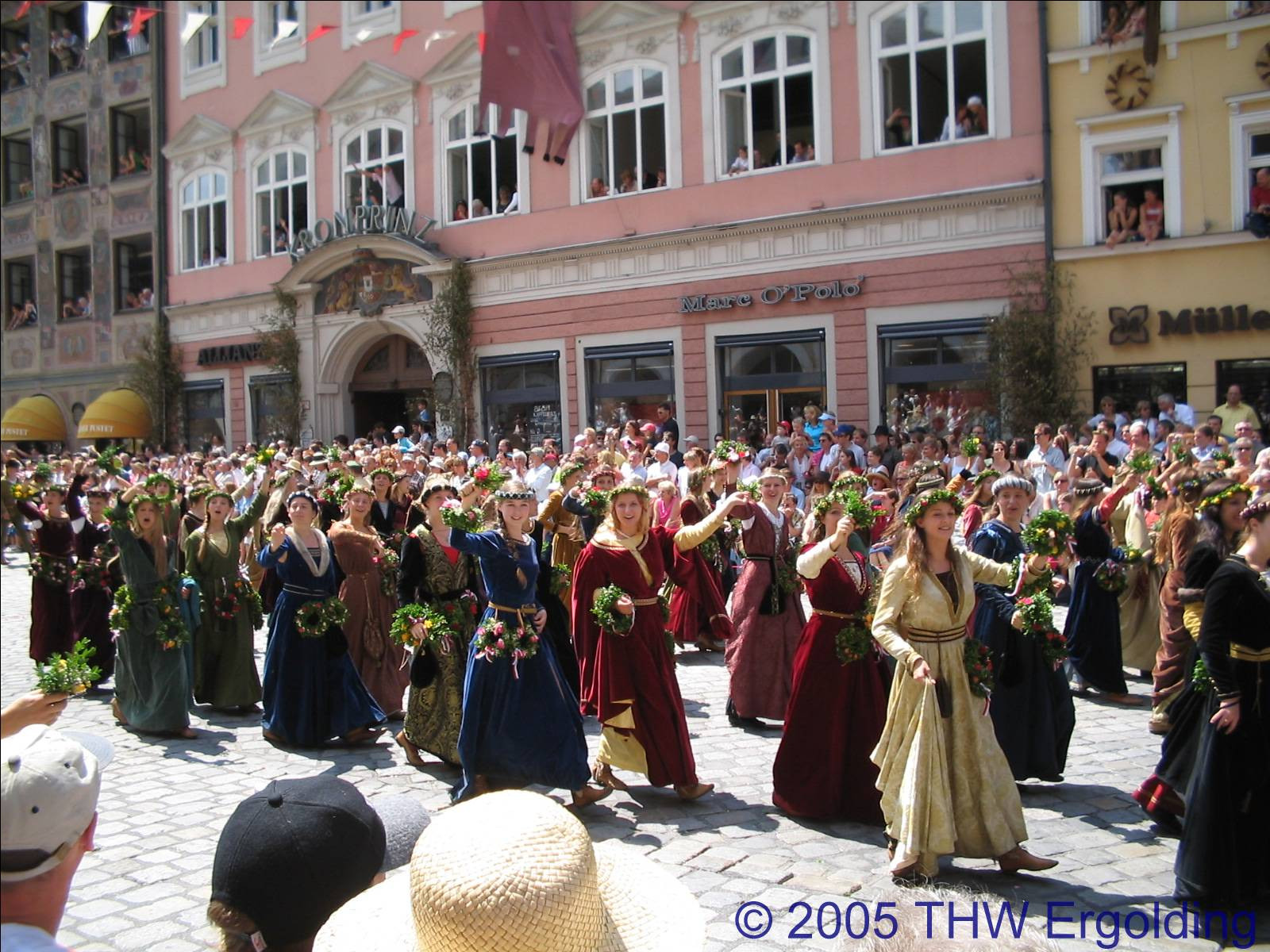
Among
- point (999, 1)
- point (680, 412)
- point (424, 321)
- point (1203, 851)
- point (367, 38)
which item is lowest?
point (1203, 851)

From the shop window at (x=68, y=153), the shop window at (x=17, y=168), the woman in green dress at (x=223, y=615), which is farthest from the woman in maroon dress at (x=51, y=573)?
the shop window at (x=17, y=168)

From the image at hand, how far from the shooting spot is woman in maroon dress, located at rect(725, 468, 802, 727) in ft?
26.6

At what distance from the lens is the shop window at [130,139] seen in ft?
99.0

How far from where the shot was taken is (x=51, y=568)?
10688mm

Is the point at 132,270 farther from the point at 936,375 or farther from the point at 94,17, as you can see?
the point at 936,375

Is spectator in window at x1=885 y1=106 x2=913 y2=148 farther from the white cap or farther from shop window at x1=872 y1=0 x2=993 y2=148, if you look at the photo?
the white cap

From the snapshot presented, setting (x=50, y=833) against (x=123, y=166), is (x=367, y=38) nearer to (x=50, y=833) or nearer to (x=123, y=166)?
(x=123, y=166)

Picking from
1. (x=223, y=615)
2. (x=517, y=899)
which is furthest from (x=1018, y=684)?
(x=223, y=615)

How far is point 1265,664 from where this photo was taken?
491 centimetres

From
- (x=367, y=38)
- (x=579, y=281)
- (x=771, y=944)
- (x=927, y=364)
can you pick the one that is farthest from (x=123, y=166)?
(x=771, y=944)

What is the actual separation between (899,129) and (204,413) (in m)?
18.2

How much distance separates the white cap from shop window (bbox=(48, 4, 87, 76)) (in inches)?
1342

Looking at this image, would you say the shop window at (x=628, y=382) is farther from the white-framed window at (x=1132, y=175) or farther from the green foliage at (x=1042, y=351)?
the white-framed window at (x=1132, y=175)

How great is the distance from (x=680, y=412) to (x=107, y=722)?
12982 millimetres
